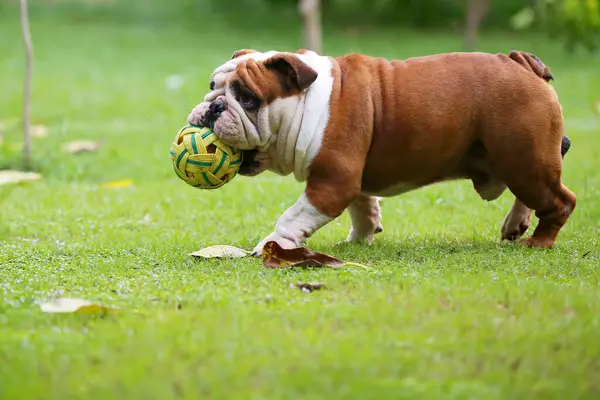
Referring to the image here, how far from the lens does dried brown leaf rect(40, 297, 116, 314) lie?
3.92 meters

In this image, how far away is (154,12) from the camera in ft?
84.2

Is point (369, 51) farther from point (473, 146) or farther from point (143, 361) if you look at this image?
point (143, 361)

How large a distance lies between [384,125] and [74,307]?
86.6 inches

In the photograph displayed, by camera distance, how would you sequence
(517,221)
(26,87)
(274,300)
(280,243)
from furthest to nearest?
(26,87) < (517,221) < (280,243) < (274,300)

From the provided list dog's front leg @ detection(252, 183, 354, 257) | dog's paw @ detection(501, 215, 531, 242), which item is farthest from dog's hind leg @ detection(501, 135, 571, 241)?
dog's front leg @ detection(252, 183, 354, 257)

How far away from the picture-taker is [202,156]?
517cm

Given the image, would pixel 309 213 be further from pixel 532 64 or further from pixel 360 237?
pixel 532 64

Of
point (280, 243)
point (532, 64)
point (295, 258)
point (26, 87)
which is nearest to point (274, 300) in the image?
point (295, 258)

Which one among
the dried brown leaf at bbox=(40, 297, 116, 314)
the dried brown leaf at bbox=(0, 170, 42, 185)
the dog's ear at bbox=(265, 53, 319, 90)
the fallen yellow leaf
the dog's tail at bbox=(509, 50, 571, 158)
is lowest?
the fallen yellow leaf

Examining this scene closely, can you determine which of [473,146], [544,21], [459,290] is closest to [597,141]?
[473,146]

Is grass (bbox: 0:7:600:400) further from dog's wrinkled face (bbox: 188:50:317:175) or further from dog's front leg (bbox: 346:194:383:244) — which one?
dog's wrinkled face (bbox: 188:50:317:175)

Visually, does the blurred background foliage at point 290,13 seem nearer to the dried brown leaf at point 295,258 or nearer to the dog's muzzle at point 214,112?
the dog's muzzle at point 214,112

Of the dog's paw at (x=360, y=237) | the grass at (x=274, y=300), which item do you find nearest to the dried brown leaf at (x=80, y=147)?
the grass at (x=274, y=300)

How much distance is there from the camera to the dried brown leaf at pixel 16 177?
27.9 feet
